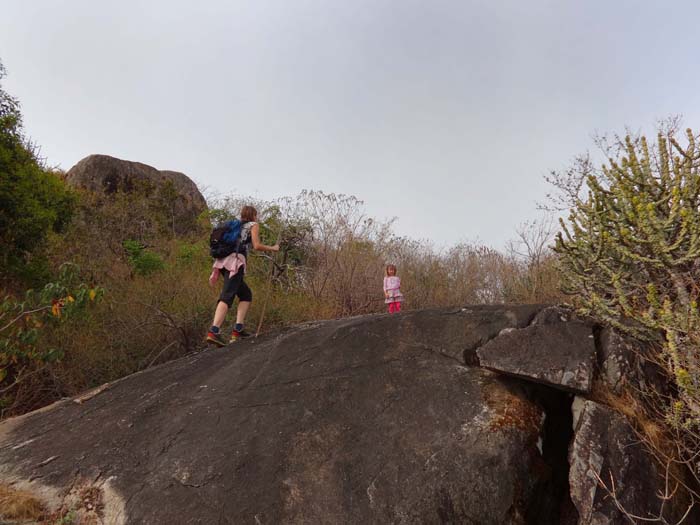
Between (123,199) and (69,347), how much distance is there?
855cm

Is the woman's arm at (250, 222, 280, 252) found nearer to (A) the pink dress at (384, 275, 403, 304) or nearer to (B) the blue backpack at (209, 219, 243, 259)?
(B) the blue backpack at (209, 219, 243, 259)

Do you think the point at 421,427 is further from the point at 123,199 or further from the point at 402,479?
the point at 123,199

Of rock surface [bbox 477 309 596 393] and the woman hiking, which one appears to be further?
the woman hiking

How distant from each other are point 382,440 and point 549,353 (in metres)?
1.39

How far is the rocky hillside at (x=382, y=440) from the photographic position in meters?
2.80

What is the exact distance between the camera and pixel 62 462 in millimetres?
3527

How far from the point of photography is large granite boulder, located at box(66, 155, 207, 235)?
15.0m

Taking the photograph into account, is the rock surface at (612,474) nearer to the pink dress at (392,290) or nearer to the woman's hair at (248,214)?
the woman's hair at (248,214)

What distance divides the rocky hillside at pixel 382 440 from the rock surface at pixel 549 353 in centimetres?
1

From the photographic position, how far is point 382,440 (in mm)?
3113

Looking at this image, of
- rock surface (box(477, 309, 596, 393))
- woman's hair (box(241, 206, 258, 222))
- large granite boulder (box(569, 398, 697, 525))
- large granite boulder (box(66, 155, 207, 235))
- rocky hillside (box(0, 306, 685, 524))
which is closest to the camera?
large granite boulder (box(569, 398, 697, 525))

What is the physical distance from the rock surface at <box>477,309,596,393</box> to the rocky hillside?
0.04ft

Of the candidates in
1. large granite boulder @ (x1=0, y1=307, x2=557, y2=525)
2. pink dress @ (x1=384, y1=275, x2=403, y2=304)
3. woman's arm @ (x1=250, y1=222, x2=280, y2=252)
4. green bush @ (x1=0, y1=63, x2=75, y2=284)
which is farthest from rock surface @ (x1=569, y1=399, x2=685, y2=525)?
green bush @ (x1=0, y1=63, x2=75, y2=284)

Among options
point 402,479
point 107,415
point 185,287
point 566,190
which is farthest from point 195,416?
point 566,190
